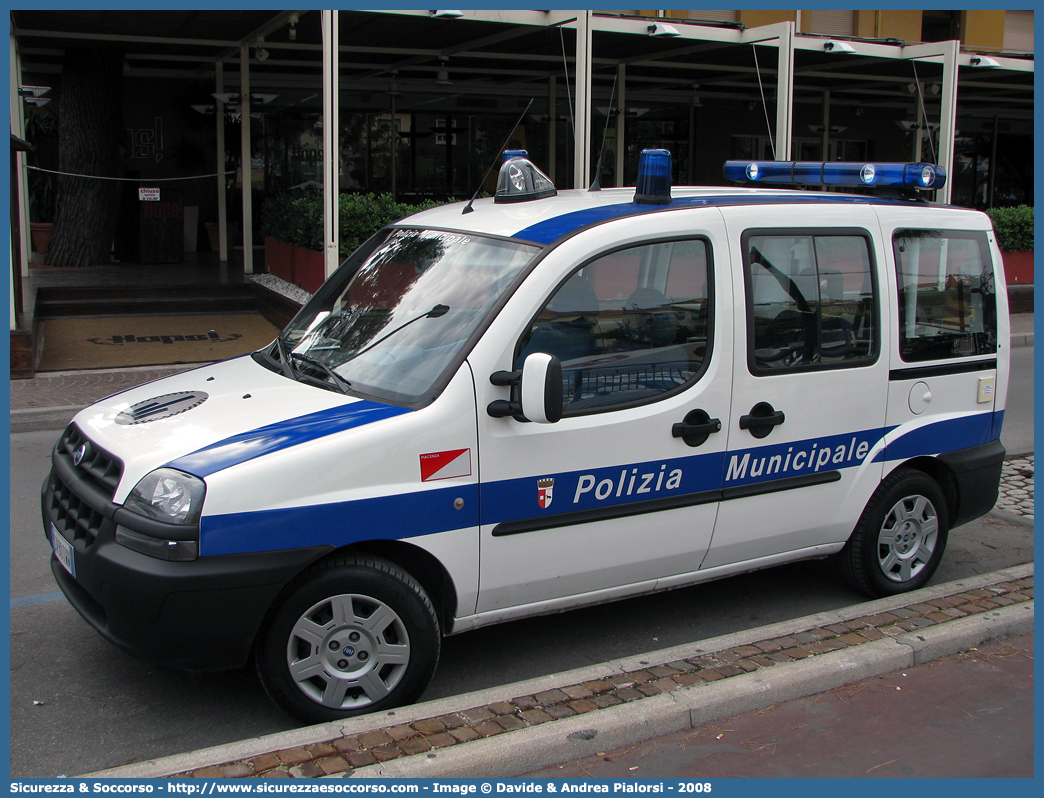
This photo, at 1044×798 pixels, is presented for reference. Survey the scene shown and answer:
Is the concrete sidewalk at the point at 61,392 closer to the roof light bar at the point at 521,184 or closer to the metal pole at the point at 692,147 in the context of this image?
the roof light bar at the point at 521,184

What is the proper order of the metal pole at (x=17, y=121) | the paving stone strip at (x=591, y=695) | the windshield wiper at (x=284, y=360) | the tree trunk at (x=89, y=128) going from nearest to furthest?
the paving stone strip at (x=591, y=695) → the windshield wiper at (x=284, y=360) → the metal pole at (x=17, y=121) → the tree trunk at (x=89, y=128)

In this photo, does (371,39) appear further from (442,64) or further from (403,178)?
(403,178)

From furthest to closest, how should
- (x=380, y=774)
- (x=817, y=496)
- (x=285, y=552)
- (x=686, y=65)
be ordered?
1. (x=686, y=65)
2. (x=817, y=496)
3. (x=285, y=552)
4. (x=380, y=774)

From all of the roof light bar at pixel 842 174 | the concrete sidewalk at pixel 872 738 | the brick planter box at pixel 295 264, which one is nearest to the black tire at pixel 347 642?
the concrete sidewalk at pixel 872 738

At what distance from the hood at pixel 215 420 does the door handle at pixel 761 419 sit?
1.60 metres

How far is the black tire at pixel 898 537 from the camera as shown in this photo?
498cm

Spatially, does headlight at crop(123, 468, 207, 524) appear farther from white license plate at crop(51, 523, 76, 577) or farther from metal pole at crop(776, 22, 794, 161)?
metal pole at crop(776, 22, 794, 161)

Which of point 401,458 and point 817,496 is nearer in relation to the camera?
point 401,458

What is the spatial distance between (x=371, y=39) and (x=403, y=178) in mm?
7986

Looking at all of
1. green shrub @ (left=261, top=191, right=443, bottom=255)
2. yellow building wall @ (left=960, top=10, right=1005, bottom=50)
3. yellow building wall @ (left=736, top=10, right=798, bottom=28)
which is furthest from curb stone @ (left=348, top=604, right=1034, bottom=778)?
yellow building wall @ (left=960, top=10, right=1005, bottom=50)

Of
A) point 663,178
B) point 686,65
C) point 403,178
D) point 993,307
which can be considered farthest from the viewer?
point 403,178

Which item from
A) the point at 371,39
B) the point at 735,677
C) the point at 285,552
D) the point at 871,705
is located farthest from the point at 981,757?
the point at 371,39

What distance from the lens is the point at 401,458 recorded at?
3.65m

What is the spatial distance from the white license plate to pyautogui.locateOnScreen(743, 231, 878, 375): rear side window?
2919 mm
